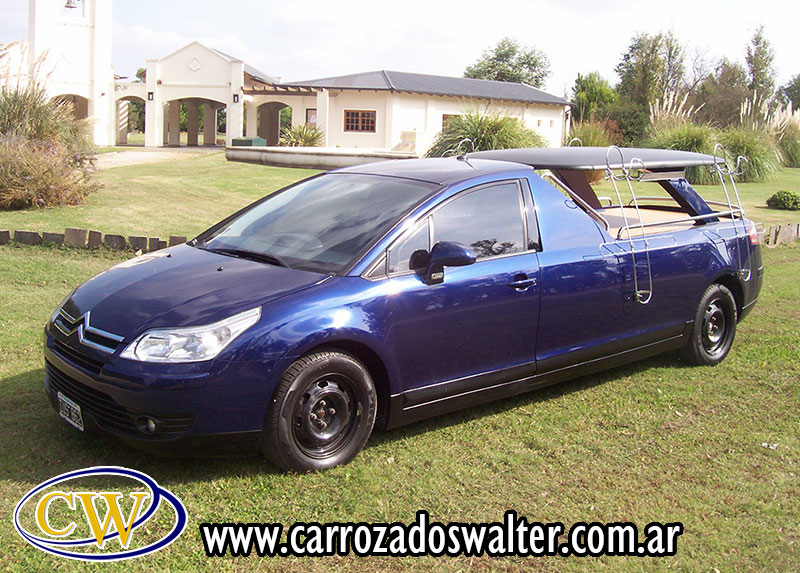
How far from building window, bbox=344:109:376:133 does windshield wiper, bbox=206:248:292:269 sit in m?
35.5

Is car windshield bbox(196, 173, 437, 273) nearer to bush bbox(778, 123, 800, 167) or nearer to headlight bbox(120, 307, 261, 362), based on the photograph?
headlight bbox(120, 307, 261, 362)

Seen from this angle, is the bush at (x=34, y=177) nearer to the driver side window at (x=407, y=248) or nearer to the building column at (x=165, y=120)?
the driver side window at (x=407, y=248)

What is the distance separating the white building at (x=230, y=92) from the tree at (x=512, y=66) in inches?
1359

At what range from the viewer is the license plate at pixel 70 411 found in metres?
4.05

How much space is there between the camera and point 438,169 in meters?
5.31

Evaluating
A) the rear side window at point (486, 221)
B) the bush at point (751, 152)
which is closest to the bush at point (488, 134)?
the bush at point (751, 152)

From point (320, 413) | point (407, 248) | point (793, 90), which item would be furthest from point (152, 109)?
point (793, 90)

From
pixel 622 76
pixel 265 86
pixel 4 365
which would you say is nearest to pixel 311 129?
pixel 265 86

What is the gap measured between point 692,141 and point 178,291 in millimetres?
22362

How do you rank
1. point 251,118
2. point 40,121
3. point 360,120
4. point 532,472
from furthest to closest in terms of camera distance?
point 251,118 → point 360,120 → point 40,121 → point 532,472

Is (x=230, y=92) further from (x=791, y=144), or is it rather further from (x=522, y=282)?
(x=522, y=282)

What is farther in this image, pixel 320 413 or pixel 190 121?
pixel 190 121

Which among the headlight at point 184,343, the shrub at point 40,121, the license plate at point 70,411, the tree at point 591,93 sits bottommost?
the license plate at point 70,411

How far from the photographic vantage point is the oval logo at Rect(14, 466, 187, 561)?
3340 mm
